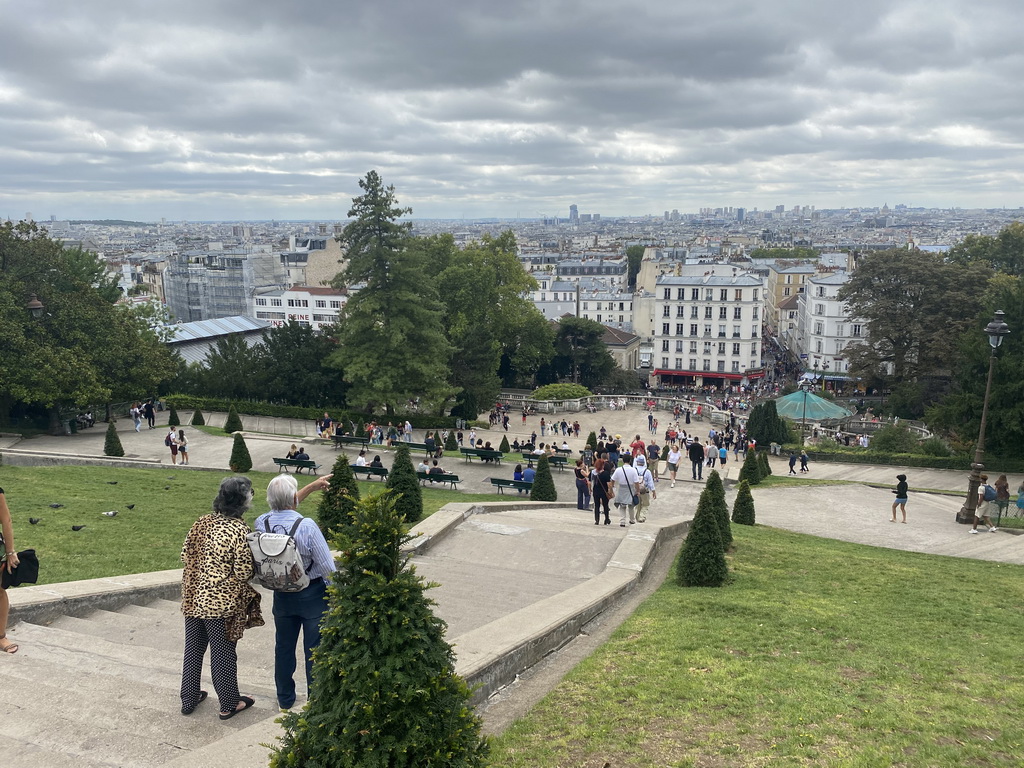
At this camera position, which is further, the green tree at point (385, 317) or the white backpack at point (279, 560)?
the green tree at point (385, 317)

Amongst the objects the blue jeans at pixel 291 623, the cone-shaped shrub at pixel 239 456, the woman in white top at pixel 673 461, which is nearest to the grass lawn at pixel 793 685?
the blue jeans at pixel 291 623

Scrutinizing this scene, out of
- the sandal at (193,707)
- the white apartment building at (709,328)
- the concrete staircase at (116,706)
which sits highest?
the white apartment building at (709,328)

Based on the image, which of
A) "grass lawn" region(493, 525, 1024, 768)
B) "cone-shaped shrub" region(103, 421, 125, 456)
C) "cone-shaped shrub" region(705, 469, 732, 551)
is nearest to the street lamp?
"grass lawn" region(493, 525, 1024, 768)

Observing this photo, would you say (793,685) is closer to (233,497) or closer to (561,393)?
(233,497)

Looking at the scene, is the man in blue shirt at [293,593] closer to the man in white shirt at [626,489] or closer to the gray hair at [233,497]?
the gray hair at [233,497]

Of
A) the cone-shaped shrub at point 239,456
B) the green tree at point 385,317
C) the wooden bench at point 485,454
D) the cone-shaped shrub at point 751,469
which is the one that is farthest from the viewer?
the green tree at point 385,317

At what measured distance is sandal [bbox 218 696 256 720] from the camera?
539 cm

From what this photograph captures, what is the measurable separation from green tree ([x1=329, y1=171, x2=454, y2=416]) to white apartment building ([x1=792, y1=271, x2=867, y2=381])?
1888 inches

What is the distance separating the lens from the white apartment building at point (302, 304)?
284 feet

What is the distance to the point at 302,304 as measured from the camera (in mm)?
89188

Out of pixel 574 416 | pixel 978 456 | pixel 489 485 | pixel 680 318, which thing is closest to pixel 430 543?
pixel 489 485

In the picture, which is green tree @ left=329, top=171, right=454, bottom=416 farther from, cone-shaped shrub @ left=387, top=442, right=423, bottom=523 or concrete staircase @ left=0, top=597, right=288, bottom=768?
concrete staircase @ left=0, top=597, right=288, bottom=768

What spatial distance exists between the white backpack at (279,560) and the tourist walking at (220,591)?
0.23 m

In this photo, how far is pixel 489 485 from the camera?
73.4 feet
